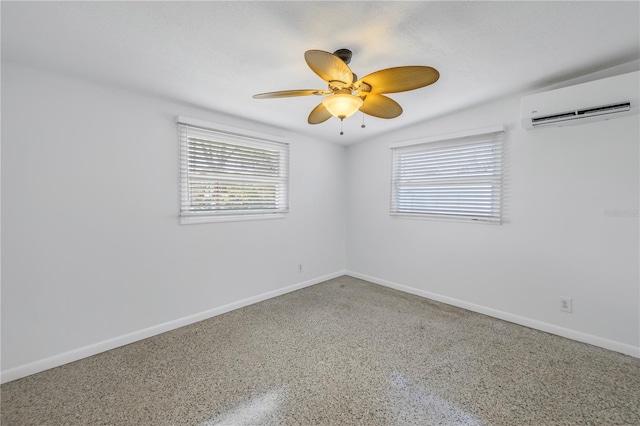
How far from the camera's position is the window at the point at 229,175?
2.71m

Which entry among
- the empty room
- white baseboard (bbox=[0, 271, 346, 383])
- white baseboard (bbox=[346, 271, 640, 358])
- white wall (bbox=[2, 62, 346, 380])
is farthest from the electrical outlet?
white wall (bbox=[2, 62, 346, 380])

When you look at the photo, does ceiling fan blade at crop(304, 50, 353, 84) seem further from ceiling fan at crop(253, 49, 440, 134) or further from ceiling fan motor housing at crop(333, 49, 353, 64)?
ceiling fan motor housing at crop(333, 49, 353, 64)

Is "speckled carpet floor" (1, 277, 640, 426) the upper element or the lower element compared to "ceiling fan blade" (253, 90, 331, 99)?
lower

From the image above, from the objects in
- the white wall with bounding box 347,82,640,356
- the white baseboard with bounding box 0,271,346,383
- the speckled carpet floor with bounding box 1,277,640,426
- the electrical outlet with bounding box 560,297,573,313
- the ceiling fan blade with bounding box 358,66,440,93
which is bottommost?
the speckled carpet floor with bounding box 1,277,640,426

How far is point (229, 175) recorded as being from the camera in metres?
3.00

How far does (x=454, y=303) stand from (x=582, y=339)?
1.09m

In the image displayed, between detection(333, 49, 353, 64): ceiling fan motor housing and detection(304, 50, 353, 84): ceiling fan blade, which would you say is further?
detection(333, 49, 353, 64): ceiling fan motor housing

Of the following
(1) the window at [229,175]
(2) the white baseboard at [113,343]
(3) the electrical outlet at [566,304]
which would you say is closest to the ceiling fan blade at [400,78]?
(1) the window at [229,175]

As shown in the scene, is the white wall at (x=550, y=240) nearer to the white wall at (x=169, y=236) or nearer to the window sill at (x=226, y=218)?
the white wall at (x=169, y=236)

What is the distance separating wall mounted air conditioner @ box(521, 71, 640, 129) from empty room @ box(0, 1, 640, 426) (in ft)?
0.05

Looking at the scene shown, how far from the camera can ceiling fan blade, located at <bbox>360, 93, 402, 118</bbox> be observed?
6.08 ft

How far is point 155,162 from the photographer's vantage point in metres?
2.49

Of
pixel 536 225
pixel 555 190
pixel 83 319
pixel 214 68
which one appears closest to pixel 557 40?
pixel 555 190

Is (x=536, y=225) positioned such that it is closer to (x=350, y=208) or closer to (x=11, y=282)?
(x=350, y=208)
